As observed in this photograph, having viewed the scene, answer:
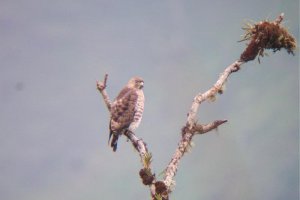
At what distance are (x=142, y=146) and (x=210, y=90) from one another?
2.31m

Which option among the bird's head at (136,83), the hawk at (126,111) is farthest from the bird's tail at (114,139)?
the bird's head at (136,83)

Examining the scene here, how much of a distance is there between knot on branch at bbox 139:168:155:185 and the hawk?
4.05 m

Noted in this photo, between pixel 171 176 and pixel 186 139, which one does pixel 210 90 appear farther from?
pixel 171 176

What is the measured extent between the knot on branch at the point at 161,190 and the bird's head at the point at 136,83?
22.3 feet

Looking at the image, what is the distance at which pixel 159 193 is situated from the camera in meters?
8.52

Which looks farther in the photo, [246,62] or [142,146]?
[246,62]

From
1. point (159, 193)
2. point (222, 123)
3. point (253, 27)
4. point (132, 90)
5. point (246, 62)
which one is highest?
point (132, 90)

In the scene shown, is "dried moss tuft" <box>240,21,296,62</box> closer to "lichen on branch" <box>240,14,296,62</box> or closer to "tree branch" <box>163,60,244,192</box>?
"lichen on branch" <box>240,14,296,62</box>

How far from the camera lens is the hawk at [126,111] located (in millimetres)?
12703

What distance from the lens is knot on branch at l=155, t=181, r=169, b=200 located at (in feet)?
27.9

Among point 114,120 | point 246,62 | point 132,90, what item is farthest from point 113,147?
point 246,62

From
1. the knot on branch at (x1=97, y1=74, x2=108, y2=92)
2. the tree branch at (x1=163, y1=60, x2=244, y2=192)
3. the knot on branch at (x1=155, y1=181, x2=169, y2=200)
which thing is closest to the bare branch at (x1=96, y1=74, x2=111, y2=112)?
the knot on branch at (x1=97, y1=74, x2=108, y2=92)

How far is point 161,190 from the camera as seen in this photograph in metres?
8.53

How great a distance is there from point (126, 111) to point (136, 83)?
2140 mm
